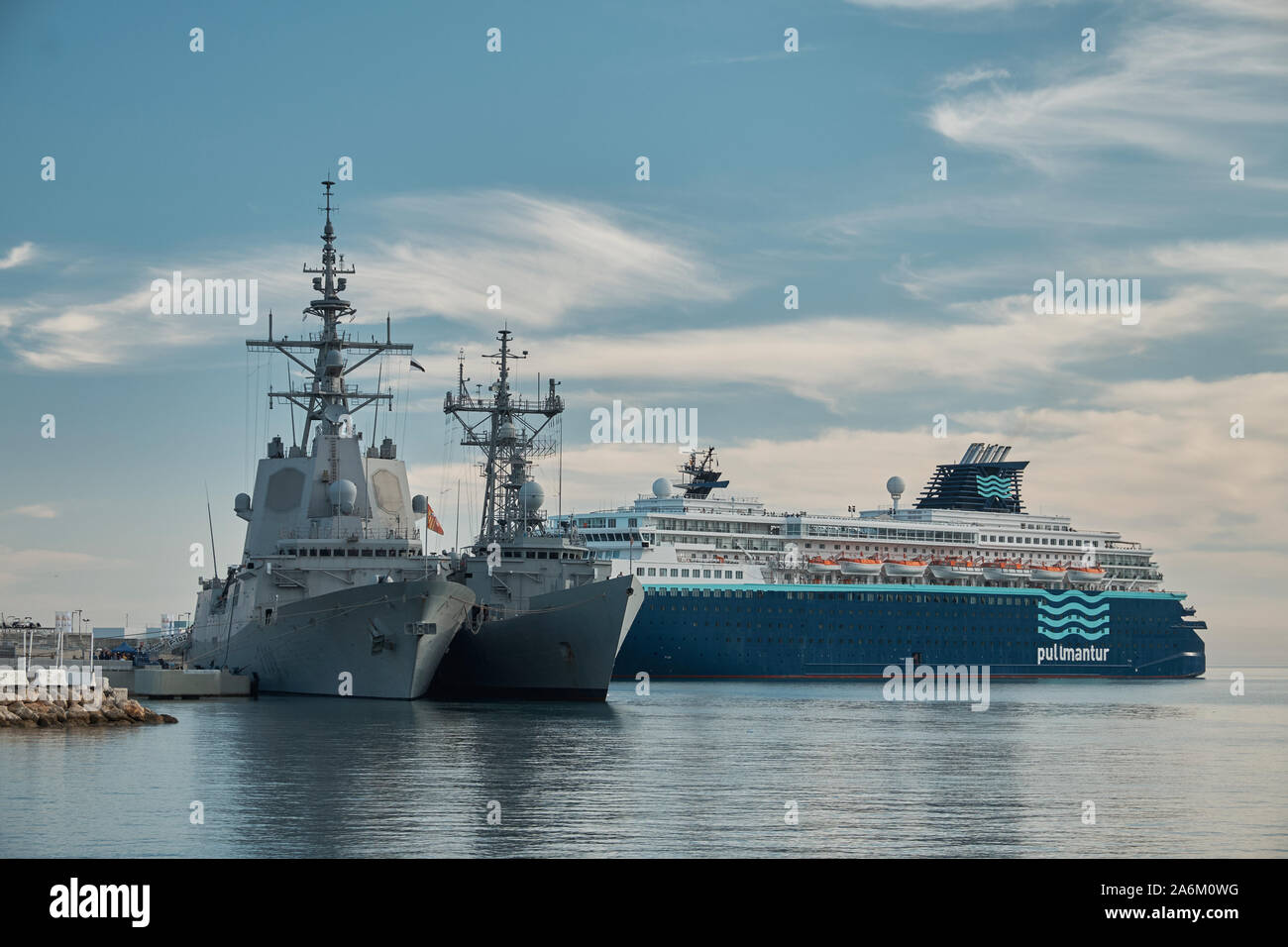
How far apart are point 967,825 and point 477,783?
9409 mm

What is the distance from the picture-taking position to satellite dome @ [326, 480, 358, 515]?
2035 inches

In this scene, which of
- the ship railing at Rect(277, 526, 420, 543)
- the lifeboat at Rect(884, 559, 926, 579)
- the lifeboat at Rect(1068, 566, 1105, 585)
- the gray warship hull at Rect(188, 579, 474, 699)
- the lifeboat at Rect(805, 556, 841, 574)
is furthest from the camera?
the lifeboat at Rect(1068, 566, 1105, 585)

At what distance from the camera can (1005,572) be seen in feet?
313

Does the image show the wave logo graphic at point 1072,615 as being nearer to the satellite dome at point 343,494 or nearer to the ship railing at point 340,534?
the ship railing at point 340,534

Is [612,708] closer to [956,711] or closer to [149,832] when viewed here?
[956,711]

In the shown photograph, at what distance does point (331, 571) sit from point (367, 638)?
401 centimetres

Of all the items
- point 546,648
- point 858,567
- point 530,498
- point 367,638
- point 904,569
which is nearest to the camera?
point 367,638

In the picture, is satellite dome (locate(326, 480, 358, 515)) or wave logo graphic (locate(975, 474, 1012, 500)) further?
wave logo graphic (locate(975, 474, 1012, 500))

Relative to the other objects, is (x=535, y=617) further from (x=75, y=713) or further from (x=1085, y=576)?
(x=1085, y=576)

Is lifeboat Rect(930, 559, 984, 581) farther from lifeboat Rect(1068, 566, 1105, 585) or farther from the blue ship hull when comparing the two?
lifeboat Rect(1068, 566, 1105, 585)

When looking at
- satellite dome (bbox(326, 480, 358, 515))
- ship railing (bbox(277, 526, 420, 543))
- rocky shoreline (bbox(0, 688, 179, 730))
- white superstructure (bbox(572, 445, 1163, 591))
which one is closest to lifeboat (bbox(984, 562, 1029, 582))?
white superstructure (bbox(572, 445, 1163, 591))

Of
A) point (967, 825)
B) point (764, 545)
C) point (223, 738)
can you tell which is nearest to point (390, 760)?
point (223, 738)
